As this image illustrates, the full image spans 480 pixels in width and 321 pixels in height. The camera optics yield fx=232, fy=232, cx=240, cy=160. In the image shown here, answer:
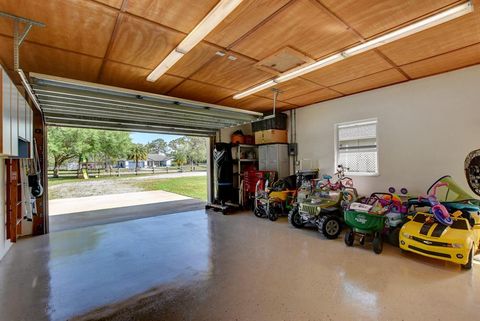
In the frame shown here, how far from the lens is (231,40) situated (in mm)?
2902

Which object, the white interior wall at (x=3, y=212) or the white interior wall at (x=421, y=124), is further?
the white interior wall at (x=421, y=124)

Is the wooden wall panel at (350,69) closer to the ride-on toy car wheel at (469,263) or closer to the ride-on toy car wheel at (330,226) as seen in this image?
the ride-on toy car wheel at (330,226)

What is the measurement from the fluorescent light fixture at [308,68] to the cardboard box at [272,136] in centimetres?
256

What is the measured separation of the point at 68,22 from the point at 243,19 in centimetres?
187

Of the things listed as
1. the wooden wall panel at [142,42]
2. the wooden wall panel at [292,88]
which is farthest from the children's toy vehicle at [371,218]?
the wooden wall panel at [142,42]

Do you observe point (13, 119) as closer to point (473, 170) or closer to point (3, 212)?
point (3, 212)

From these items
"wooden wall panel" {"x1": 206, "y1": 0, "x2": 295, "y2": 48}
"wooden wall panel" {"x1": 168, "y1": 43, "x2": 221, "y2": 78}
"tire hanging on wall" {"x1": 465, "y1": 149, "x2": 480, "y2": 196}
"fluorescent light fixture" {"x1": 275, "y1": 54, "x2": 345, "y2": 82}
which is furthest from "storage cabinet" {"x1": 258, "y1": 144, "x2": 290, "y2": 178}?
"wooden wall panel" {"x1": 206, "y1": 0, "x2": 295, "y2": 48}

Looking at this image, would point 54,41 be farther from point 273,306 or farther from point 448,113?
point 448,113

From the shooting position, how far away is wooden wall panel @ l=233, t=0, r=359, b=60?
2.43 m

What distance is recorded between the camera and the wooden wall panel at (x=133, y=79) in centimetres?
371

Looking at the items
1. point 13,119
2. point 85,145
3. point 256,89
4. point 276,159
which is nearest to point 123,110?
point 13,119

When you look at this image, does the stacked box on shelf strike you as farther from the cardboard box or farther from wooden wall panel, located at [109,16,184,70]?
wooden wall panel, located at [109,16,184,70]

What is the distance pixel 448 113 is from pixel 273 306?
4.46 meters

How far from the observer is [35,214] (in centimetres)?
464
